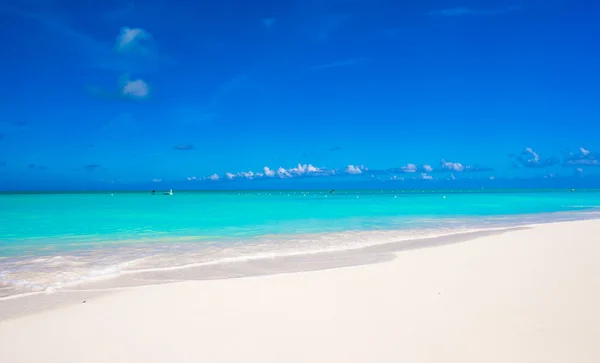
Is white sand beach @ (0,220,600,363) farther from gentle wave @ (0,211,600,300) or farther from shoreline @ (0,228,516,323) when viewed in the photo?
gentle wave @ (0,211,600,300)

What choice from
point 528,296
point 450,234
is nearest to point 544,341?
point 528,296

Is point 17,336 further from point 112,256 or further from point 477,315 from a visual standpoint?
point 112,256

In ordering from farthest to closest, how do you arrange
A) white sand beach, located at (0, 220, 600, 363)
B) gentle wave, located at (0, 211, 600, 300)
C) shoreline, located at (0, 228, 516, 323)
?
gentle wave, located at (0, 211, 600, 300), shoreline, located at (0, 228, 516, 323), white sand beach, located at (0, 220, 600, 363)

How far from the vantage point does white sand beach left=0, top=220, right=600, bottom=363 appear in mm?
3904

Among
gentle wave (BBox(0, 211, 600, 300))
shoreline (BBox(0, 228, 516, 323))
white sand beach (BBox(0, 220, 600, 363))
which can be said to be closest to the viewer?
white sand beach (BBox(0, 220, 600, 363))

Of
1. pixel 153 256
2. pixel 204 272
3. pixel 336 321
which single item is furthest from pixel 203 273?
pixel 336 321

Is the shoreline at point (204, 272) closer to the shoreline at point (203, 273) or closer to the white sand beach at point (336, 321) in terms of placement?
the shoreline at point (203, 273)

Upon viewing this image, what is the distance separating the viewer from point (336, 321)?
4.73 m

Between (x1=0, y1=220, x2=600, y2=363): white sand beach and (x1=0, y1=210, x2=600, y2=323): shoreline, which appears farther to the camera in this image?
(x1=0, y1=210, x2=600, y2=323): shoreline

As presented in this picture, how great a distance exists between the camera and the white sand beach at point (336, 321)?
3.90 meters

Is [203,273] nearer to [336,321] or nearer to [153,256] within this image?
[153,256]

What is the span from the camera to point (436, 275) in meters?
7.14

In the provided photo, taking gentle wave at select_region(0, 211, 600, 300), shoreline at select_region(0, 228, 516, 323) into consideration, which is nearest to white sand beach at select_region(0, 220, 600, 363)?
shoreline at select_region(0, 228, 516, 323)

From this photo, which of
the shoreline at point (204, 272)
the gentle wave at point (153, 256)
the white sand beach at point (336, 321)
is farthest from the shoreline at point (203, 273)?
the white sand beach at point (336, 321)
